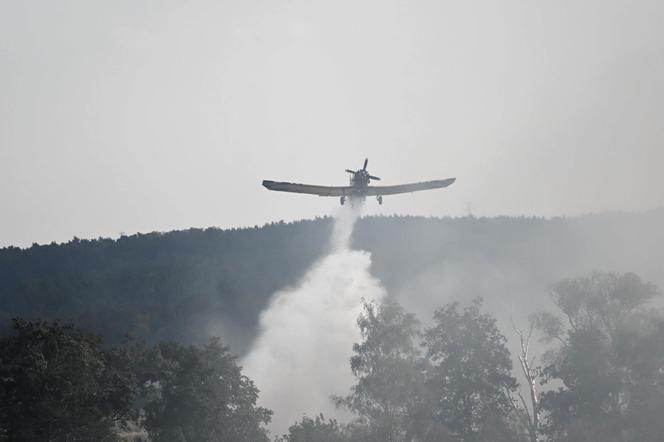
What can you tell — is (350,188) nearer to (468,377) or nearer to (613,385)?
(468,377)

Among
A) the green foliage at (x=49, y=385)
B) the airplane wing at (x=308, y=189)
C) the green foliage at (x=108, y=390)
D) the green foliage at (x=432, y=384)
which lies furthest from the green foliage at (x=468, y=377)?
the green foliage at (x=49, y=385)

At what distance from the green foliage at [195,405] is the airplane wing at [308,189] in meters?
16.3

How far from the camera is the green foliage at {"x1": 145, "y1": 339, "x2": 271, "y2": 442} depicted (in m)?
66.2

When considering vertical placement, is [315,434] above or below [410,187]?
below

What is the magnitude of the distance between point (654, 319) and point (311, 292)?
9657 cm

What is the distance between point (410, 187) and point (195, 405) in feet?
90.8

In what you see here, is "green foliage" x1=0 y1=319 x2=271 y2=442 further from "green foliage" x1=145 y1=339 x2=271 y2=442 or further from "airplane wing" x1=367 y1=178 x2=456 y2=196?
"airplane wing" x1=367 y1=178 x2=456 y2=196

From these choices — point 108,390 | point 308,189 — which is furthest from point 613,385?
point 108,390

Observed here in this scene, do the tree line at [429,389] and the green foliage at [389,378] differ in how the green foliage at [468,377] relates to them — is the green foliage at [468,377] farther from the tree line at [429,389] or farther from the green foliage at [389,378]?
the green foliage at [389,378]

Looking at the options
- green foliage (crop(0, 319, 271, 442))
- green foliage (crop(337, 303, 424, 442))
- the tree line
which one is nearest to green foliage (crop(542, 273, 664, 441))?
the tree line

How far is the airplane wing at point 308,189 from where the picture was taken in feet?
218

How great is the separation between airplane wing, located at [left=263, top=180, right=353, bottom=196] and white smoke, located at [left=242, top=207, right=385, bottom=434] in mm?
63356

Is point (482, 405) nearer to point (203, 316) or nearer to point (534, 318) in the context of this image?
point (534, 318)

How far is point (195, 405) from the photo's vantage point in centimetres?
6669
